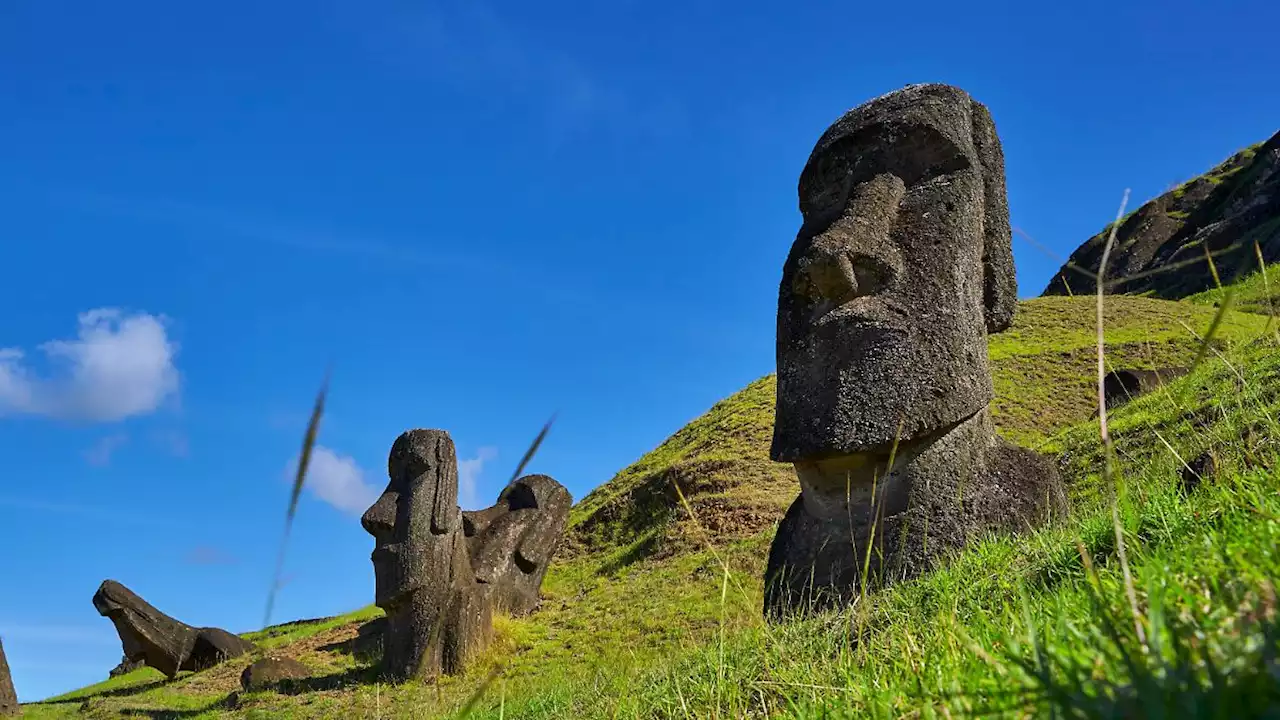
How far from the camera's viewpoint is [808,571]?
20.5 feet

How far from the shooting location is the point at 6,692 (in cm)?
1367

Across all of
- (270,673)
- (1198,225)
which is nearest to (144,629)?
(270,673)

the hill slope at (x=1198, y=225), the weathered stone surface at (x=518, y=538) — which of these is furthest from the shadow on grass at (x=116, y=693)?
the hill slope at (x=1198, y=225)

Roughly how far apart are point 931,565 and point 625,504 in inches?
652

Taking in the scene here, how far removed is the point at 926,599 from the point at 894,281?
2748 mm

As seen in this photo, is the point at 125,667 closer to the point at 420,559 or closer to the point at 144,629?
the point at 144,629

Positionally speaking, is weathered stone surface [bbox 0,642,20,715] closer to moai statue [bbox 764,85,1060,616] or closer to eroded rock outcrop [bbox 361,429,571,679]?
eroded rock outcrop [bbox 361,429,571,679]

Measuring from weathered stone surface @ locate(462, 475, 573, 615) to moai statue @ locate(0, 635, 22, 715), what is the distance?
6237 millimetres

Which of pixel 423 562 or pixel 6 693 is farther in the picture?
pixel 6 693

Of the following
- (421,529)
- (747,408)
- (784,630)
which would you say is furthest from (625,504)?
(784,630)

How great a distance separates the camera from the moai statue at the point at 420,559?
12680mm

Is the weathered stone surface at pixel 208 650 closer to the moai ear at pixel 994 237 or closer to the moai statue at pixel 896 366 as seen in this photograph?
the moai statue at pixel 896 366

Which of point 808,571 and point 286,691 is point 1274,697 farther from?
point 286,691

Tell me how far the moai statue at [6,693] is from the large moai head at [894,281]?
39.8ft
